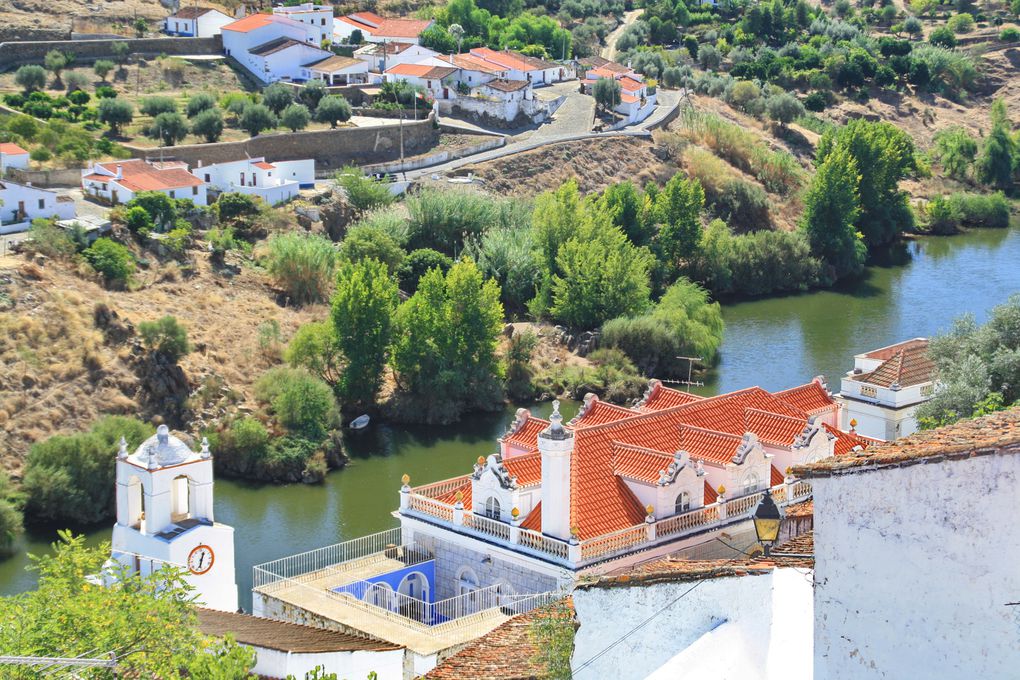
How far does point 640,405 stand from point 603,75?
60.9 metres

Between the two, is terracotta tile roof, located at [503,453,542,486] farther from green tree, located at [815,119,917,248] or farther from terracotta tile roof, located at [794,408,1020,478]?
green tree, located at [815,119,917,248]

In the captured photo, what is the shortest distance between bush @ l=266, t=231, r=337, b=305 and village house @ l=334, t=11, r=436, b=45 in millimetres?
37350

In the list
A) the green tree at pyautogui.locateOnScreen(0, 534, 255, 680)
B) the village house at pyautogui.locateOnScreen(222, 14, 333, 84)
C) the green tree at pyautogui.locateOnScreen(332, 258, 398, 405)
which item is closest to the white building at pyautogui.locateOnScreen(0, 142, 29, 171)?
the green tree at pyautogui.locateOnScreen(332, 258, 398, 405)

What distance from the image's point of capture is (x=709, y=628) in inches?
535

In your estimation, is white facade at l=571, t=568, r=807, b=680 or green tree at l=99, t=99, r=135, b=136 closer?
white facade at l=571, t=568, r=807, b=680

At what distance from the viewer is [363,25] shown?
98188mm

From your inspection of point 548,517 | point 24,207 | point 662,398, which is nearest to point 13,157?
point 24,207

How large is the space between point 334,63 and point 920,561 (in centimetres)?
7730

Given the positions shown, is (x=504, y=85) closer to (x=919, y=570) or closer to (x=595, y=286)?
(x=595, y=286)

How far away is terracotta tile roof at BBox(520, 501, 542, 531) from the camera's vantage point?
29938mm

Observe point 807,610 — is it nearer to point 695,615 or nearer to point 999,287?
point 695,615

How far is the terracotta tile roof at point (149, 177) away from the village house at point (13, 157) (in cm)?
313

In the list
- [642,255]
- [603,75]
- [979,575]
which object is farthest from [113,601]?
[603,75]

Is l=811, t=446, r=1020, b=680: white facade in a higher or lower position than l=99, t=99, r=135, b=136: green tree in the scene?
higher
